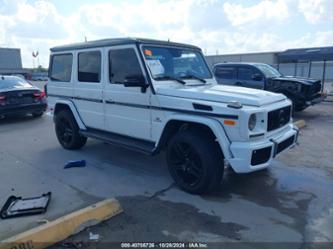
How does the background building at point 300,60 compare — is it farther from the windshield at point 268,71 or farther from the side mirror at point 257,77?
the side mirror at point 257,77

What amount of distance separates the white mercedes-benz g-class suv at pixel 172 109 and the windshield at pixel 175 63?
0.7 inches

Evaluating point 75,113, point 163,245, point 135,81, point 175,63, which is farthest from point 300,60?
point 163,245

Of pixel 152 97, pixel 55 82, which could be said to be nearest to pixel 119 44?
pixel 152 97

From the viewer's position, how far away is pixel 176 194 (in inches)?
158

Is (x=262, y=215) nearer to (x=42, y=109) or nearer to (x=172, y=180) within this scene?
(x=172, y=180)

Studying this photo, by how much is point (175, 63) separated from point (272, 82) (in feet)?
20.8

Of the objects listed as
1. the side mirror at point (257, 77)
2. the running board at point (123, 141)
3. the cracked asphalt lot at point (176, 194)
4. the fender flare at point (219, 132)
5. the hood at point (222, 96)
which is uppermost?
the hood at point (222, 96)

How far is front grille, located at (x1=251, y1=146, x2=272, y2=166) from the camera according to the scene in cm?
341

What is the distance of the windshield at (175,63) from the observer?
4.38 metres

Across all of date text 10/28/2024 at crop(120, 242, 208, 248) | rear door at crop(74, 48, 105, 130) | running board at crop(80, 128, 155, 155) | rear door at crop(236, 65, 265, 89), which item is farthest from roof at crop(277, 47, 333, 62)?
date text 10/28/2024 at crop(120, 242, 208, 248)

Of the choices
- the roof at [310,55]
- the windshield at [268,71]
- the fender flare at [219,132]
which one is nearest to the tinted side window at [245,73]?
the windshield at [268,71]

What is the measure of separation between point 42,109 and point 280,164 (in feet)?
26.1

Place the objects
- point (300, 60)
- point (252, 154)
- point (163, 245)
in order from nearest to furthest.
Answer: point (163, 245) → point (252, 154) → point (300, 60)

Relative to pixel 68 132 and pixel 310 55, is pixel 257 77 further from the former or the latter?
pixel 68 132
